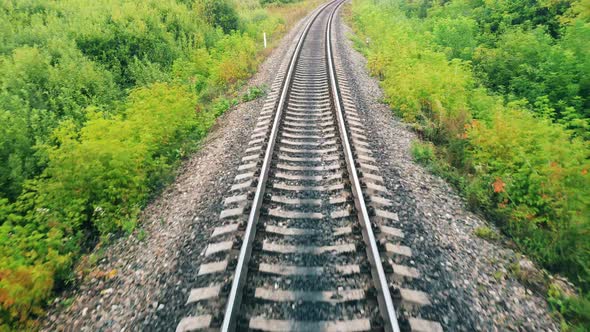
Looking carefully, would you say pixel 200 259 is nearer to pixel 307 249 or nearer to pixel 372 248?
pixel 307 249

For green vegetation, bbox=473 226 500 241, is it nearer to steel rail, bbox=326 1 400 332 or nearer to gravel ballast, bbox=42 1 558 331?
gravel ballast, bbox=42 1 558 331

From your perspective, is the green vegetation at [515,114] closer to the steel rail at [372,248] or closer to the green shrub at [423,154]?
the green shrub at [423,154]

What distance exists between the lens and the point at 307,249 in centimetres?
428

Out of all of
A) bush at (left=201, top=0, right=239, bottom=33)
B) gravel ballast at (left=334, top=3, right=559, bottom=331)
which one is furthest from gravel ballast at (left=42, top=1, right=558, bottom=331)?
bush at (left=201, top=0, right=239, bottom=33)

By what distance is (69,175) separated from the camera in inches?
204

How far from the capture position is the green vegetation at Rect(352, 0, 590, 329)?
4.52 meters

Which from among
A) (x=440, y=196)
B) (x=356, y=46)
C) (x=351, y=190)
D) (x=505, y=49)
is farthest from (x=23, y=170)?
(x=356, y=46)

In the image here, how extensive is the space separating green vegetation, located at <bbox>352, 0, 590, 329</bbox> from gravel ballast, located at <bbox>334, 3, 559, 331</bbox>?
402 millimetres

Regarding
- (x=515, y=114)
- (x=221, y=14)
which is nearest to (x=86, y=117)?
(x=515, y=114)

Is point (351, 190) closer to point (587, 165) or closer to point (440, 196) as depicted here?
point (440, 196)

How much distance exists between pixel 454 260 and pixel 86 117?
26.6 feet

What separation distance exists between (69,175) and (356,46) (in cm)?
1507

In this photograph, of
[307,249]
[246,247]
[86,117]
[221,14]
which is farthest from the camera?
[221,14]

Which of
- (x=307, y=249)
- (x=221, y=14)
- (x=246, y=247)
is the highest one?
(x=221, y=14)
